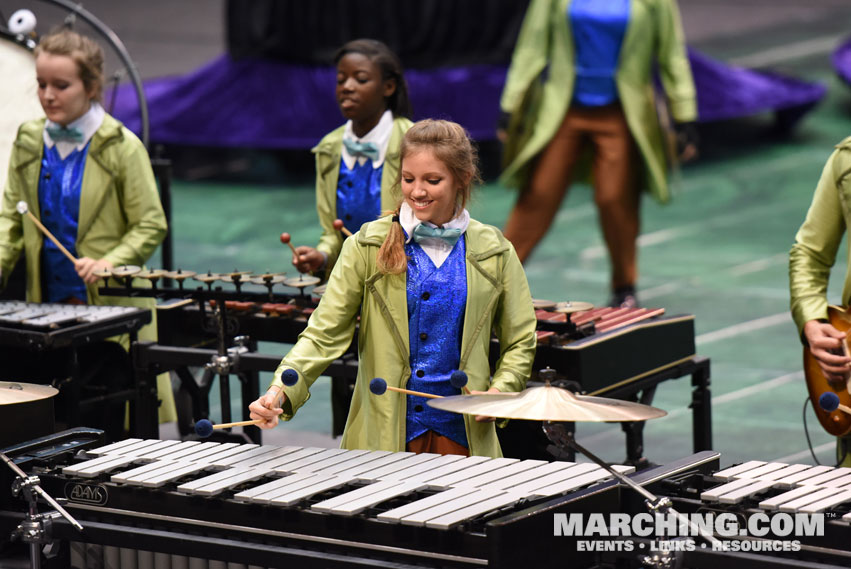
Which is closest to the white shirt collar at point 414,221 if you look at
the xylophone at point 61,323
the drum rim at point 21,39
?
the xylophone at point 61,323

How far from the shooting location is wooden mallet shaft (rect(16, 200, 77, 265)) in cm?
587

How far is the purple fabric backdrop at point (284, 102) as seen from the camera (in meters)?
11.7

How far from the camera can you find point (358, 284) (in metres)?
4.43

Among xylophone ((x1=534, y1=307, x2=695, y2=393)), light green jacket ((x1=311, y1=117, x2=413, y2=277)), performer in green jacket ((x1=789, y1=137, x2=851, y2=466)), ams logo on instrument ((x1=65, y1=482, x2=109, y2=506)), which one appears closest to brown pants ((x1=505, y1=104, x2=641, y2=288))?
light green jacket ((x1=311, y1=117, x2=413, y2=277))

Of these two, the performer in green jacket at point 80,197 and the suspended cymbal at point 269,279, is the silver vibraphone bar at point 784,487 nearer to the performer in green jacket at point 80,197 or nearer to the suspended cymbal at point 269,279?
the suspended cymbal at point 269,279

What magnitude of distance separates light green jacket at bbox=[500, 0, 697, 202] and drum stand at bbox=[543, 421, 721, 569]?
446 cm

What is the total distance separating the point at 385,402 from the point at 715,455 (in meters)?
0.94

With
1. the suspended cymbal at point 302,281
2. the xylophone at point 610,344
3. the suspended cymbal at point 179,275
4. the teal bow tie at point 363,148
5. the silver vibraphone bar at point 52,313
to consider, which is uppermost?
the teal bow tie at point 363,148

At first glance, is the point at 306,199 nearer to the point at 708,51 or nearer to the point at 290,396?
the point at 708,51

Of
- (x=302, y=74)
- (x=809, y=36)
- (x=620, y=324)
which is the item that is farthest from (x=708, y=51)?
(x=620, y=324)

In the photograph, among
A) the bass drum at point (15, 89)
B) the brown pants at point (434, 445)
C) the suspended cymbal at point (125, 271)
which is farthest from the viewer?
the bass drum at point (15, 89)

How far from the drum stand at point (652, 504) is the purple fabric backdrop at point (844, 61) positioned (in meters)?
10.4

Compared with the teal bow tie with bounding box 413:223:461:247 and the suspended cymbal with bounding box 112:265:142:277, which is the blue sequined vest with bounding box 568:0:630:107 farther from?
the teal bow tie with bounding box 413:223:461:247

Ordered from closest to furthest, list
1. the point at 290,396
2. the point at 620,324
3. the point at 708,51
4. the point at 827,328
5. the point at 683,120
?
1. the point at 290,396
2. the point at 827,328
3. the point at 620,324
4. the point at 683,120
5. the point at 708,51
